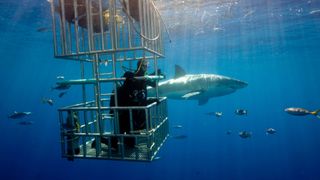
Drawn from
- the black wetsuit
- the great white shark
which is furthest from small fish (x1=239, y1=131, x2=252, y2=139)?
the black wetsuit

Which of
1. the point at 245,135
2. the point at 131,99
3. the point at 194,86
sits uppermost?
the point at 131,99

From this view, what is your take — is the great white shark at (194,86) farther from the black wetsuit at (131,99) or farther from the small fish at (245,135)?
the black wetsuit at (131,99)

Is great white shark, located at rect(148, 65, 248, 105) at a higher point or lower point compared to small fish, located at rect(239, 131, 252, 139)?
higher

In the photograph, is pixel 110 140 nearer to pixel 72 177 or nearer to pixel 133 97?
pixel 133 97

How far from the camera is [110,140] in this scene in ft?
16.7

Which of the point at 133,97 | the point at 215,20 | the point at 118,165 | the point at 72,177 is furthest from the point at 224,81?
the point at 72,177

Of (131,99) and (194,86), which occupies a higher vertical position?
(131,99)

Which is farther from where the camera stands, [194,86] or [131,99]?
[194,86]

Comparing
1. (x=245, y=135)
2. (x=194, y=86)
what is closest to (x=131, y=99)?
(x=194, y=86)

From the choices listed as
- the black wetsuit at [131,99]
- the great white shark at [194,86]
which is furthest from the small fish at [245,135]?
the black wetsuit at [131,99]

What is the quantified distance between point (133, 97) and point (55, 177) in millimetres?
33264

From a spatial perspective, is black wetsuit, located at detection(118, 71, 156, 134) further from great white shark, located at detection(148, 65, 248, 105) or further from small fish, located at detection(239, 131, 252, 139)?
small fish, located at detection(239, 131, 252, 139)

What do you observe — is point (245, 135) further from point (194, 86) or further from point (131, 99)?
point (131, 99)

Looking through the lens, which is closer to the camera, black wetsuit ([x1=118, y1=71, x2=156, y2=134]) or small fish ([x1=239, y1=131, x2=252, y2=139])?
black wetsuit ([x1=118, y1=71, x2=156, y2=134])
